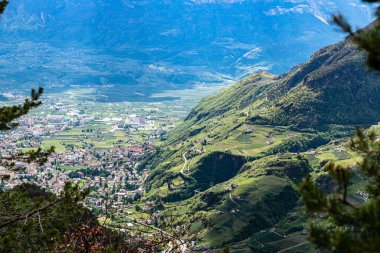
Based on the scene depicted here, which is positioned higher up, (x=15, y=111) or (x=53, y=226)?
(x=15, y=111)

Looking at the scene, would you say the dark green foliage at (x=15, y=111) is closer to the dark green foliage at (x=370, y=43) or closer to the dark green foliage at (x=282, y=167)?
the dark green foliage at (x=370, y=43)

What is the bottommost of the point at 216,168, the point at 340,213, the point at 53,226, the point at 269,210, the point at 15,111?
the point at 269,210

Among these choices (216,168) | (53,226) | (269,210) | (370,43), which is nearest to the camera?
(370,43)

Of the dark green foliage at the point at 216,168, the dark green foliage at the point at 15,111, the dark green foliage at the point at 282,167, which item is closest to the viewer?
the dark green foliage at the point at 15,111

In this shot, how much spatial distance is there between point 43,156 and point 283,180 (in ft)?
451

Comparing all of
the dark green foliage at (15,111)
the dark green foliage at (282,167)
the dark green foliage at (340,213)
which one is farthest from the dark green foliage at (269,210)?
the dark green foliage at (340,213)

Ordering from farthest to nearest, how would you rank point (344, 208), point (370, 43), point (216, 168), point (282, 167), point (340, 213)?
point (216, 168)
point (282, 167)
point (344, 208)
point (340, 213)
point (370, 43)

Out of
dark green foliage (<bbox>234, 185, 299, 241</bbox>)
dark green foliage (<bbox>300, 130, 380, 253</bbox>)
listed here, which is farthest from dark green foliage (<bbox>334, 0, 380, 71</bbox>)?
dark green foliage (<bbox>234, 185, 299, 241</bbox>)

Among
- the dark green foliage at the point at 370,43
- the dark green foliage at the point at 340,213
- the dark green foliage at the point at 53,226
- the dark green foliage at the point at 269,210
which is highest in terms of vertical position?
the dark green foliage at the point at 370,43

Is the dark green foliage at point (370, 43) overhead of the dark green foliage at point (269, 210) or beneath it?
overhead

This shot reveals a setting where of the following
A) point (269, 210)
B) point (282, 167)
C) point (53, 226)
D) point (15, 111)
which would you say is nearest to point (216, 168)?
point (282, 167)

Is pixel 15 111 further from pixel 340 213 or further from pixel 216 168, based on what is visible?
pixel 216 168

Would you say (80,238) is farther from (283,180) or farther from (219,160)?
(219,160)

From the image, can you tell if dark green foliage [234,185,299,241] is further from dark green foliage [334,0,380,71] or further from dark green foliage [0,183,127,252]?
dark green foliage [334,0,380,71]
